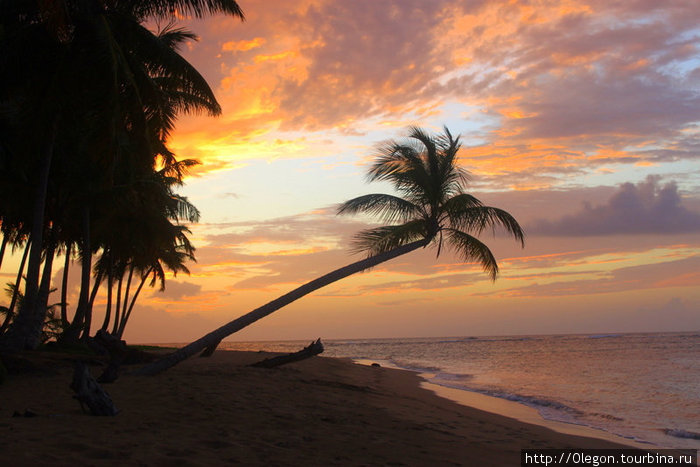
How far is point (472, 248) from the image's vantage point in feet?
47.4

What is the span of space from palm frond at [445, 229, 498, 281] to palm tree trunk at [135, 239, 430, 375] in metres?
1.91

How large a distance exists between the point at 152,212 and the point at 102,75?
1084 cm

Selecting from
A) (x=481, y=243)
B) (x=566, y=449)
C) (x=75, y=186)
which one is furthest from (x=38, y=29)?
(x=566, y=449)

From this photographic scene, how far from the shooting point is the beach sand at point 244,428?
17.3 ft

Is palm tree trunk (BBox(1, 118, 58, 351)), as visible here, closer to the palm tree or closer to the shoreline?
the palm tree

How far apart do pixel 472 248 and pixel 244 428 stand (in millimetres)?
9218

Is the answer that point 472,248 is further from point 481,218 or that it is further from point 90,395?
point 90,395

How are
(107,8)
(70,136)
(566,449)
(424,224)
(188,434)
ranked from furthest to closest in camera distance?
(70,136) → (424,224) → (107,8) → (566,449) → (188,434)

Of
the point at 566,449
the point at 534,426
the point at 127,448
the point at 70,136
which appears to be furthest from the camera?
the point at 70,136

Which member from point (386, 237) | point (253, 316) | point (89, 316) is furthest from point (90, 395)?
point (89, 316)

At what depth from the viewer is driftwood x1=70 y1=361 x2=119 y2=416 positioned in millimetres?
6719

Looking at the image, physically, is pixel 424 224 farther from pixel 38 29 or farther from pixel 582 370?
pixel 582 370

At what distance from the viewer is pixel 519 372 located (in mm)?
24766

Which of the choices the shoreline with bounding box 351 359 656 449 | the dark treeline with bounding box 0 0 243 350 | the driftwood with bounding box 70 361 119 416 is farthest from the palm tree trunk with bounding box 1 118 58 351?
the shoreline with bounding box 351 359 656 449
